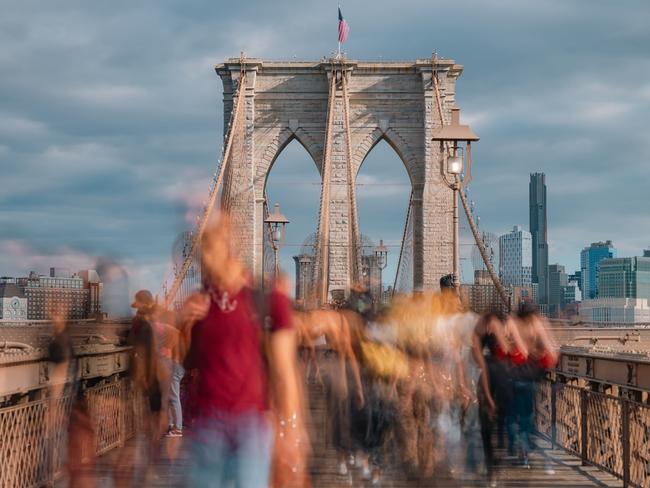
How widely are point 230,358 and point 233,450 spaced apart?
1.35 ft

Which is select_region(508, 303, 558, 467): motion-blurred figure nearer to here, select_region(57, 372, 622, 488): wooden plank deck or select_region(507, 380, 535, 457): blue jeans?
select_region(507, 380, 535, 457): blue jeans

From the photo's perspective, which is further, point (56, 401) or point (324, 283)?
point (324, 283)

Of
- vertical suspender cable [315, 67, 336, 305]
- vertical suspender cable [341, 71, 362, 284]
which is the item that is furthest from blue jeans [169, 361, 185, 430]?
vertical suspender cable [341, 71, 362, 284]

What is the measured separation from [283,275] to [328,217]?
144ft

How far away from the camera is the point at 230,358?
5.23 meters

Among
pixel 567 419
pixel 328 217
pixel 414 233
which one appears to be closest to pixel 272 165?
pixel 328 217

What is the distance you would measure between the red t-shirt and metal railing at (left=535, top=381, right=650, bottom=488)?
4.67 meters

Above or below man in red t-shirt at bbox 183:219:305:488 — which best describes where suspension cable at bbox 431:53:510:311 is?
above

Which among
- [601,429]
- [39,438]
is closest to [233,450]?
[39,438]

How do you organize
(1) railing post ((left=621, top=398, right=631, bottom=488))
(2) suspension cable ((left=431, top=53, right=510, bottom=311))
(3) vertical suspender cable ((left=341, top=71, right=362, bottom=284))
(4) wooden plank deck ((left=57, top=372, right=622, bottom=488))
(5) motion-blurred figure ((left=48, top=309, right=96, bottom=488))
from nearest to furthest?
(5) motion-blurred figure ((left=48, top=309, right=96, bottom=488))
(1) railing post ((left=621, top=398, right=631, bottom=488))
(4) wooden plank deck ((left=57, top=372, right=622, bottom=488))
(2) suspension cable ((left=431, top=53, right=510, bottom=311))
(3) vertical suspender cable ((left=341, top=71, right=362, bottom=284))

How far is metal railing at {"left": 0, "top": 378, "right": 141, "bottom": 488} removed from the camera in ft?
27.8

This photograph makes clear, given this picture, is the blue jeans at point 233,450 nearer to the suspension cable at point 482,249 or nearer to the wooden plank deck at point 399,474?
the wooden plank deck at point 399,474

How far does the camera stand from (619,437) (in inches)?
413

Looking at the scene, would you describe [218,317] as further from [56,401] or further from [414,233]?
[414,233]
